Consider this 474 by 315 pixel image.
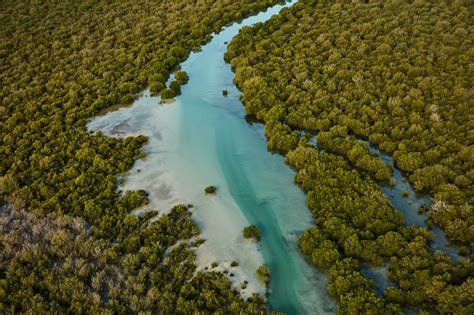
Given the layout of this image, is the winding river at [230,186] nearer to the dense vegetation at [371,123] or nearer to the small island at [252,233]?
the small island at [252,233]

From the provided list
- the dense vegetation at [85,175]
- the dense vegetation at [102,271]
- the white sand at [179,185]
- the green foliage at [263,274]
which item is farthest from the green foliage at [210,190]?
the green foliage at [263,274]

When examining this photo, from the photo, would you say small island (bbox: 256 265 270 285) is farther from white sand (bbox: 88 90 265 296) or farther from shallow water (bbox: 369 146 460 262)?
shallow water (bbox: 369 146 460 262)

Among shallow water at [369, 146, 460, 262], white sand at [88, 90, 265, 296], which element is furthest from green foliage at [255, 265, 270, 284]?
shallow water at [369, 146, 460, 262]

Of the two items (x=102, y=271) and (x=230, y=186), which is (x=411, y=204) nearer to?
(x=230, y=186)

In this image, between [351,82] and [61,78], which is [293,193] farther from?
[61,78]

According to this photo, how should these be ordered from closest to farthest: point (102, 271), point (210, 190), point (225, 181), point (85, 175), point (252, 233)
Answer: point (102, 271), point (252, 233), point (210, 190), point (85, 175), point (225, 181)

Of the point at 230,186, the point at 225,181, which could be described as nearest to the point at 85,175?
the point at 225,181
